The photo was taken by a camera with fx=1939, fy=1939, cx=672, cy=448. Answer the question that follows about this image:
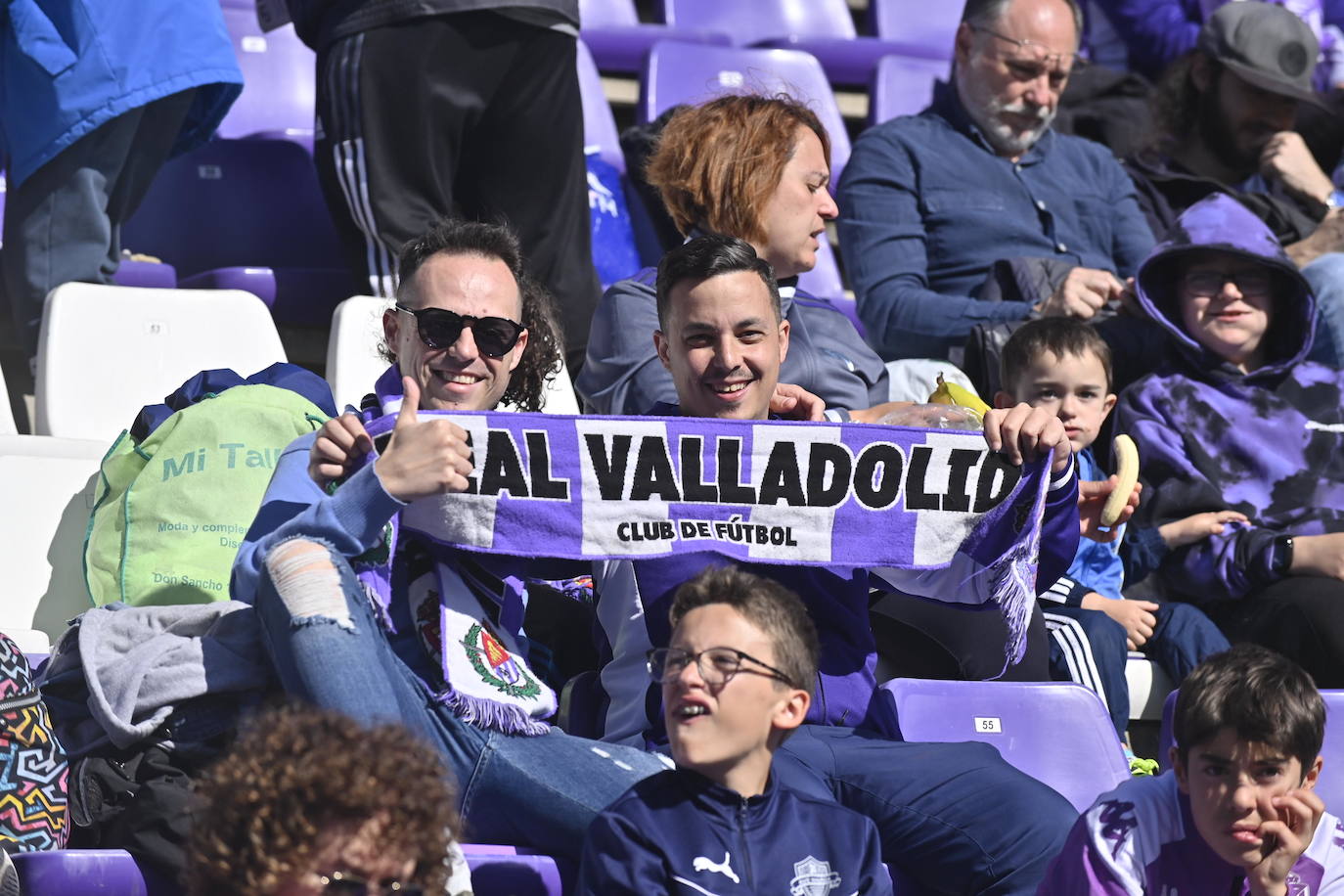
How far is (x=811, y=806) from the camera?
2.70m

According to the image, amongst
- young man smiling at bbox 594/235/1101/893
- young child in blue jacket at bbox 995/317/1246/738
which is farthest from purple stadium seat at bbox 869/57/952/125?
young man smiling at bbox 594/235/1101/893

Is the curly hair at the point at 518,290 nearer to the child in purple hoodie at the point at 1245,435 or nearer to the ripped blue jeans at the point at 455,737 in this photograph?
the ripped blue jeans at the point at 455,737

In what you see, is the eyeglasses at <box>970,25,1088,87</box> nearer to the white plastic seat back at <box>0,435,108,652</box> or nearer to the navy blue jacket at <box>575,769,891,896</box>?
the white plastic seat back at <box>0,435,108,652</box>

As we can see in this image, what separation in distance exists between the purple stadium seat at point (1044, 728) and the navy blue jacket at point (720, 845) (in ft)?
2.51

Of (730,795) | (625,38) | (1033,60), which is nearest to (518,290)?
(730,795)

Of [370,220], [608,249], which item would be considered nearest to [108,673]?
[370,220]

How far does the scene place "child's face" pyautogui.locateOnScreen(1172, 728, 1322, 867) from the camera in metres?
2.78

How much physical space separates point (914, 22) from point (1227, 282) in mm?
3192

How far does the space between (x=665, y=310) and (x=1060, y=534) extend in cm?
79

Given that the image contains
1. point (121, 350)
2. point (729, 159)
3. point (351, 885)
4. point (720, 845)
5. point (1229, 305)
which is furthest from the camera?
point (1229, 305)

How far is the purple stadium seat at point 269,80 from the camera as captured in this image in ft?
20.2

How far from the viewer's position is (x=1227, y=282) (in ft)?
15.8

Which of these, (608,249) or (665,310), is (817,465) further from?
(608,249)

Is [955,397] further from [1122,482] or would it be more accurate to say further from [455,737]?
[455,737]
